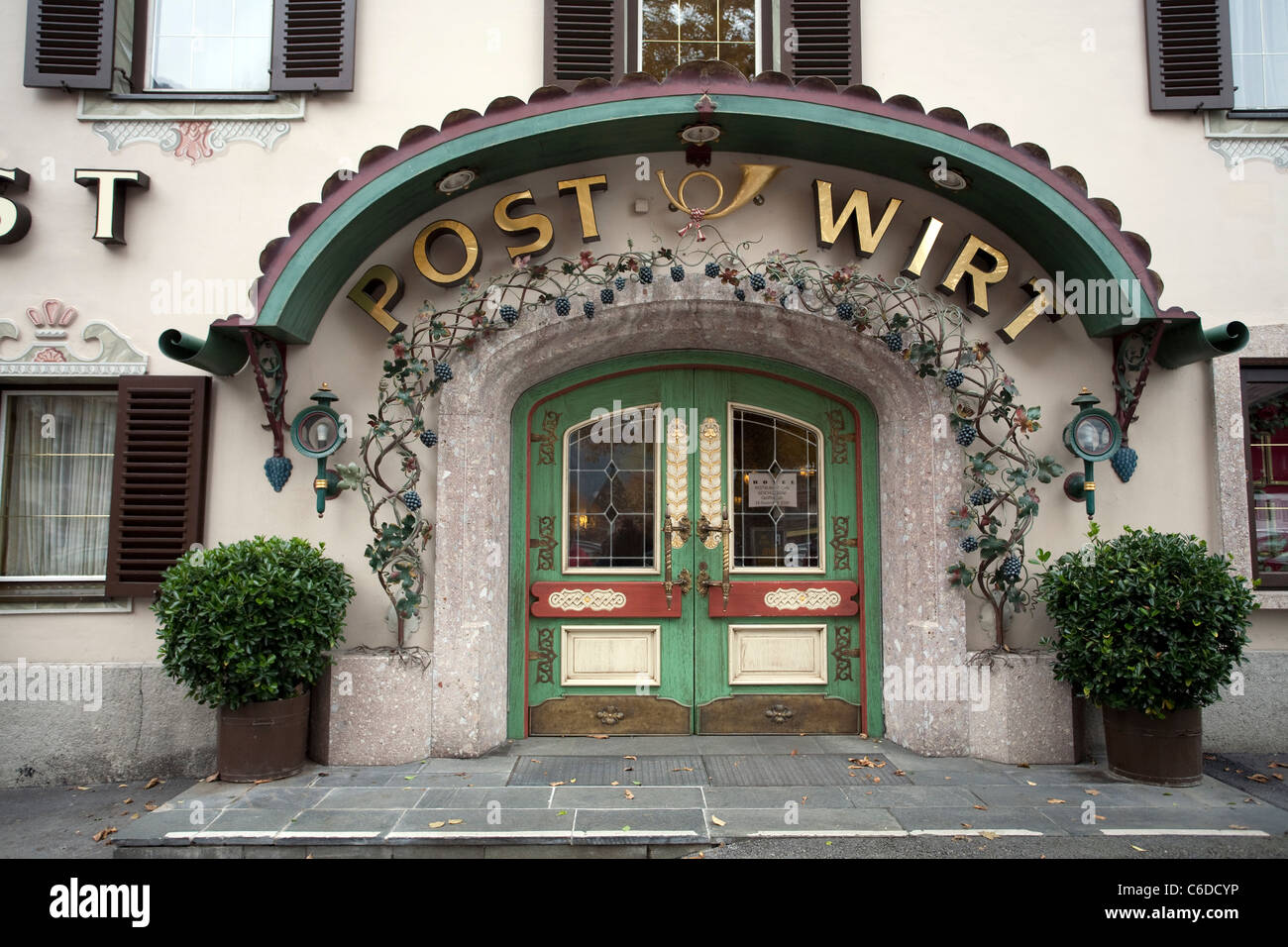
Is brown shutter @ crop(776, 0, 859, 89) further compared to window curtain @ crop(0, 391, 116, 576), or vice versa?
brown shutter @ crop(776, 0, 859, 89)

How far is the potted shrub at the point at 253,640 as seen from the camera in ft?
15.3

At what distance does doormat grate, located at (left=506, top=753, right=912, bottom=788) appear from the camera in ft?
16.1

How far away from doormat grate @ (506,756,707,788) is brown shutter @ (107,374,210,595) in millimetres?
2661

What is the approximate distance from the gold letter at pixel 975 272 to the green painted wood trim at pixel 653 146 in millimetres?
237

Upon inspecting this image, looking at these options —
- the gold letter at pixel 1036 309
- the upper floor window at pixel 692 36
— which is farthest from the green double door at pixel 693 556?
the upper floor window at pixel 692 36

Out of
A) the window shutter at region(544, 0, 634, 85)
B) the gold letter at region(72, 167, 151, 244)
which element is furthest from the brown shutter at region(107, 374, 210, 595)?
the window shutter at region(544, 0, 634, 85)

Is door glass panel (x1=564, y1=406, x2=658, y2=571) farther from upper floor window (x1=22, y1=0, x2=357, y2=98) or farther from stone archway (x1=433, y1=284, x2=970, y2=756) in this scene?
upper floor window (x1=22, y1=0, x2=357, y2=98)

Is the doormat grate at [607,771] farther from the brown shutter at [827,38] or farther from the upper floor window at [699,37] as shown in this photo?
the brown shutter at [827,38]

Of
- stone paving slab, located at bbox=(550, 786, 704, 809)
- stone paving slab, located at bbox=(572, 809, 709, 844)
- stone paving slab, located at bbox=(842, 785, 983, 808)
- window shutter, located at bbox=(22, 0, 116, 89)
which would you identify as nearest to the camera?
stone paving slab, located at bbox=(572, 809, 709, 844)

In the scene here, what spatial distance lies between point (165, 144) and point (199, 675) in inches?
142

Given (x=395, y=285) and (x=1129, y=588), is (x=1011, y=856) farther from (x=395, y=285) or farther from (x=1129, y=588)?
(x=395, y=285)

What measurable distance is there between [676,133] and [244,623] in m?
3.87

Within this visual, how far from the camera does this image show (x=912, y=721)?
5516 mm

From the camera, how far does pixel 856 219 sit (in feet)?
18.0
